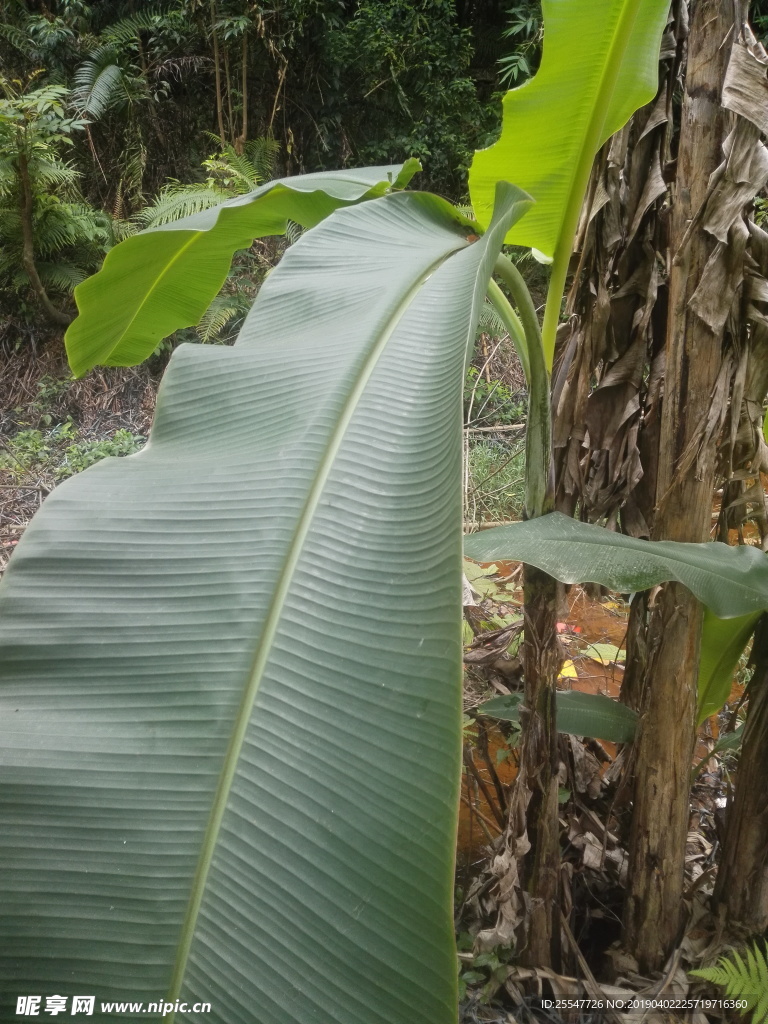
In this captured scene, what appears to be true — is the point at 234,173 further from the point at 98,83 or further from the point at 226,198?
the point at 98,83

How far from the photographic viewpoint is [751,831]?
2.63 feet

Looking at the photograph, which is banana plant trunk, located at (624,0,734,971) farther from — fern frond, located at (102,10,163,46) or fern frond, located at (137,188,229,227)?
fern frond, located at (102,10,163,46)

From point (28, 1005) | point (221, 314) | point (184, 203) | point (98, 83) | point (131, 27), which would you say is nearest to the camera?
point (28, 1005)

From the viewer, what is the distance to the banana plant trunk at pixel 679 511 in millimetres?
753

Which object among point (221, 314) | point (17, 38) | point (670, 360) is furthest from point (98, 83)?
point (670, 360)

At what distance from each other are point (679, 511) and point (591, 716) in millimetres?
290

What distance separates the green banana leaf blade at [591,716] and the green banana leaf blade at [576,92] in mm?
609

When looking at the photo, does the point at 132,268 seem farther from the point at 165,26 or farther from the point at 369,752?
the point at 165,26

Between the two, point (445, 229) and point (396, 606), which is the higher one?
point (445, 229)

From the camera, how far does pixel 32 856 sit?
12.4 inches

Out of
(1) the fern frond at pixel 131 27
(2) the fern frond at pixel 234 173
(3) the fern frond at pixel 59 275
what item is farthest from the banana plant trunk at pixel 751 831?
(1) the fern frond at pixel 131 27

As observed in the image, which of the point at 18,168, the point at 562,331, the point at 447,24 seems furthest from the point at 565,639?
the point at 447,24

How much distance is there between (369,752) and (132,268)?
671 millimetres

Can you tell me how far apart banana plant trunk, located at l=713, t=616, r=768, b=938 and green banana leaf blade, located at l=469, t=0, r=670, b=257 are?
59 centimetres
